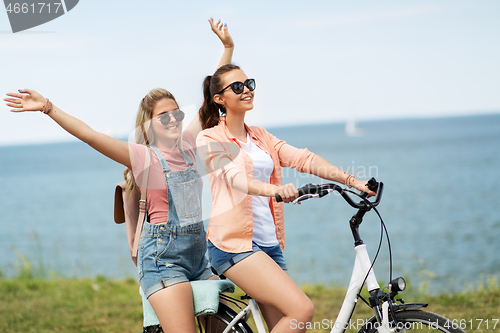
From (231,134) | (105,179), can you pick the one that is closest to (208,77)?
(231,134)

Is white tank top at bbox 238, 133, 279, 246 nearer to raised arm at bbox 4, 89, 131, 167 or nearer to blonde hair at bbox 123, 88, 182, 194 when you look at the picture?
blonde hair at bbox 123, 88, 182, 194

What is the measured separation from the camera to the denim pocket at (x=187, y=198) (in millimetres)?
2807

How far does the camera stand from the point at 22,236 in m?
23.2

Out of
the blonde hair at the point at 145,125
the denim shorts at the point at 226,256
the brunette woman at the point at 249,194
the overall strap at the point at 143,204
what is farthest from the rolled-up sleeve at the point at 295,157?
the overall strap at the point at 143,204

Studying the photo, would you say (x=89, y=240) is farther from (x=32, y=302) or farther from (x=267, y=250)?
(x=267, y=250)

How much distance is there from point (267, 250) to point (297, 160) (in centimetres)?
58

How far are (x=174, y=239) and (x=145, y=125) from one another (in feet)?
2.38

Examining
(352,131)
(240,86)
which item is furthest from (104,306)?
(352,131)

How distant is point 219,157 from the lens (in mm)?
2617

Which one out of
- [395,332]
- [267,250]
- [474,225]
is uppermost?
[267,250]

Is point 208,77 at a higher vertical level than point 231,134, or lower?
higher

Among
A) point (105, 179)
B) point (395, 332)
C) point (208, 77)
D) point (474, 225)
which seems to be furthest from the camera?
point (105, 179)

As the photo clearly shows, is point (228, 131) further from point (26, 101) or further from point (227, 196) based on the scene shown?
point (26, 101)

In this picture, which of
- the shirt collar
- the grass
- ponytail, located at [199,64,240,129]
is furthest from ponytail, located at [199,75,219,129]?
the grass
